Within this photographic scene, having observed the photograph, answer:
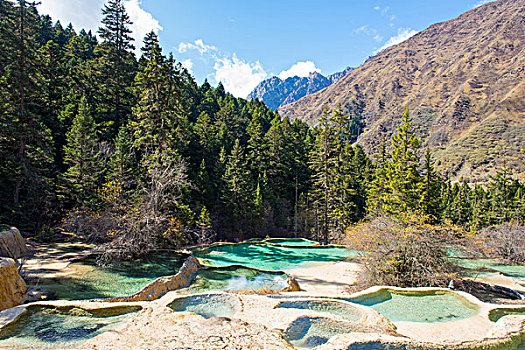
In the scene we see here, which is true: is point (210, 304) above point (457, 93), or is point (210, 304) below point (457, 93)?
below

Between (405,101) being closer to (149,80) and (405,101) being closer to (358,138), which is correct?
(358,138)

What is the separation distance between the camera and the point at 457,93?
100500mm

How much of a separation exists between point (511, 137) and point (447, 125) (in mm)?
22329

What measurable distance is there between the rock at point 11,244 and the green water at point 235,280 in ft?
24.0

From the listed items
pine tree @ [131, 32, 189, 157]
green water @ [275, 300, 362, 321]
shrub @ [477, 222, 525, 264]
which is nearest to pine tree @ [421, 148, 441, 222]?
shrub @ [477, 222, 525, 264]

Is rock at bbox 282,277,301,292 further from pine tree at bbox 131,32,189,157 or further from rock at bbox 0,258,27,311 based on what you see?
pine tree at bbox 131,32,189,157

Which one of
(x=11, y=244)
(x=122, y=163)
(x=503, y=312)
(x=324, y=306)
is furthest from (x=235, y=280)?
(x=122, y=163)

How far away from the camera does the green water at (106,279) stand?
344 inches

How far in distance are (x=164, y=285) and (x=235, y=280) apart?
347 centimetres

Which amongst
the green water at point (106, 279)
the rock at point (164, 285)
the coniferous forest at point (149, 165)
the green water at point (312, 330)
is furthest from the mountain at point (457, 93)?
the green water at point (312, 330)

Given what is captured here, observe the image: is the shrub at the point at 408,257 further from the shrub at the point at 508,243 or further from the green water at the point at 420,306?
the shrub at the point at 508,243

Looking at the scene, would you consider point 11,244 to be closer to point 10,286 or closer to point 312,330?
point 10,286

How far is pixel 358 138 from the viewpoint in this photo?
11788 centimetres

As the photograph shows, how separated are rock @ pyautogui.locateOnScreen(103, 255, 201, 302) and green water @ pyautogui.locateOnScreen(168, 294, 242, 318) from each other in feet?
5.45
